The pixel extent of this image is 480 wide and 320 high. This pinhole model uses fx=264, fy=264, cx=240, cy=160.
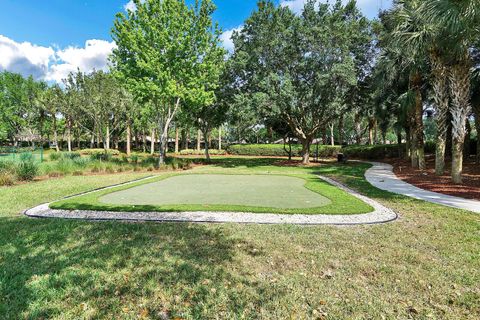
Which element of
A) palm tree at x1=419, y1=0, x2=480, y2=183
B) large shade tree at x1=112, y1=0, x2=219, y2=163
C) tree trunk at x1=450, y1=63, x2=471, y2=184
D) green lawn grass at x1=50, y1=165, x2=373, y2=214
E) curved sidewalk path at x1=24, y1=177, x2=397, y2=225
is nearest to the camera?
curved sidewalk path at x1=24, y1=177, x2=397, y2=225

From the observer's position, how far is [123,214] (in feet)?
18.3

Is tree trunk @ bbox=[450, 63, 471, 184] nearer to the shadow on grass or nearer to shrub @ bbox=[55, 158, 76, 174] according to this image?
the shadow on grass

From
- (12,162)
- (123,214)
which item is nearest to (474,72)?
(123,214)

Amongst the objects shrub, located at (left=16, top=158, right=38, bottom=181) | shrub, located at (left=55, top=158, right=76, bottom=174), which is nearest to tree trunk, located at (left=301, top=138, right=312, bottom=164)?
shrub, located at (left=55, top=158, right=76, bottom=174)

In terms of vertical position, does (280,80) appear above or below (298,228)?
above

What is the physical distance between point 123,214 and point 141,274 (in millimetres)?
2838

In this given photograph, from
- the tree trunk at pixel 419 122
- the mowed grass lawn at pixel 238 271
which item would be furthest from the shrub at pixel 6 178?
the tree trunk at pixel 419 122

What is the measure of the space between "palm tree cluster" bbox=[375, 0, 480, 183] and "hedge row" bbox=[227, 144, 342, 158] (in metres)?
14.6

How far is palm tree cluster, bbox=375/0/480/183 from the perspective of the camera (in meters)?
7.17

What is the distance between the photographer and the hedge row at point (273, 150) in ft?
96.3

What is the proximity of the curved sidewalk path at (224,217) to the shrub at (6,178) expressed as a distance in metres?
5.35

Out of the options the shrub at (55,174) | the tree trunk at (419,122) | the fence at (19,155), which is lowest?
the shrub at (55,174)

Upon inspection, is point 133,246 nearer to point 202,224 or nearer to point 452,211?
point 202,224

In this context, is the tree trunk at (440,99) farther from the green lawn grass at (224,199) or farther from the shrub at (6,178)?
the shrub at (6,178)
